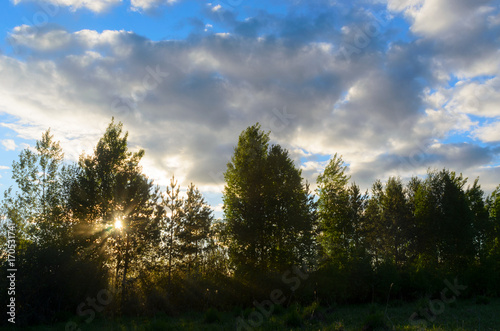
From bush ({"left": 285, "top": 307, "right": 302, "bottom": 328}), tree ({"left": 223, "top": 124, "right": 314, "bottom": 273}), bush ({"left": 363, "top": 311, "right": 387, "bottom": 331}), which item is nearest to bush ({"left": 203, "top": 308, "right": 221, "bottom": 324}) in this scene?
bush ({"left": 285, "top": 307, "right": 302, "bottom": 328})

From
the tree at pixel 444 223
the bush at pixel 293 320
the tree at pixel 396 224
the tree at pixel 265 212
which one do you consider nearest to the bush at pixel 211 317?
the bush at pixel 293 320

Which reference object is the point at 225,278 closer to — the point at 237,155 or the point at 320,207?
the point at 237,155

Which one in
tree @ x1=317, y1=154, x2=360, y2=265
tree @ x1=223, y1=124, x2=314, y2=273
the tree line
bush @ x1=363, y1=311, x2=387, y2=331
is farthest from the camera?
tree @ x1=317, y1=154, x2=360, y2=265

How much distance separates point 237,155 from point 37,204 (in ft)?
59.4

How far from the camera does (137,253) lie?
78.3 feet

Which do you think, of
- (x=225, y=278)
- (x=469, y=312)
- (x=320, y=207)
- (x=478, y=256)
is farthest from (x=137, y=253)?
(x=478, y=256)

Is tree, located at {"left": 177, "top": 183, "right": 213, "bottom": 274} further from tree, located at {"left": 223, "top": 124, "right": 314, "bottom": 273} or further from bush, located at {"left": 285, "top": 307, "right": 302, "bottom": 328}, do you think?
bush, located at {"left": 285, "top": 307, "right": 302, "bottom": 328}

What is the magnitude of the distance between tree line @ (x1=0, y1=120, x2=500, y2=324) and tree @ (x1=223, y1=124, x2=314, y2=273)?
0.26ft

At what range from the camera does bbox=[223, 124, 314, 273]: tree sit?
23766 mm

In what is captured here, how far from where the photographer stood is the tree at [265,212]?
2377cm

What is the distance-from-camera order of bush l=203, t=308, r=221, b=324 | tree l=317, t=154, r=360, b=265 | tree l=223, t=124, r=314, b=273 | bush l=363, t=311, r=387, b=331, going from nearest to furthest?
bush l=363, t=311, r=387, b=331 < bush l=203, t=308, r=221, b=324 < tree l=223, t=124, r=314, b=273 < tree l=317, t=154, r=360, b=265

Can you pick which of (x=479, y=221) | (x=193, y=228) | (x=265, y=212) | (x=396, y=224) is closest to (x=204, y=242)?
(x=193, y=228)

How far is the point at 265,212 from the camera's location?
24.6 meters

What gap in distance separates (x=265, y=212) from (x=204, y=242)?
9261 mm
